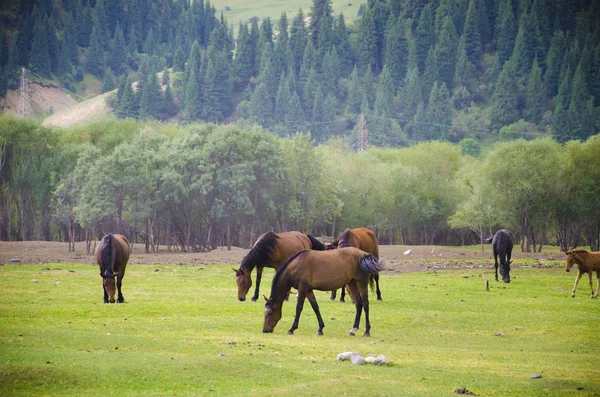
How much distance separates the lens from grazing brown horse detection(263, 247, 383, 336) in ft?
71.8

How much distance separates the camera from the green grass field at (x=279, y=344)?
1538cm

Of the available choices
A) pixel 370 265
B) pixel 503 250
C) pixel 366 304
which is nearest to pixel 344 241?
pixel 366 304

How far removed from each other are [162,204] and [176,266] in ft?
79.0

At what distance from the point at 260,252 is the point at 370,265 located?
23.6ft

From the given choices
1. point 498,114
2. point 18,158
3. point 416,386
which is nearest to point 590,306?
point 416,386

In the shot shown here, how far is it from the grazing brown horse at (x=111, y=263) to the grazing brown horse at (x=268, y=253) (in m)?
4.02

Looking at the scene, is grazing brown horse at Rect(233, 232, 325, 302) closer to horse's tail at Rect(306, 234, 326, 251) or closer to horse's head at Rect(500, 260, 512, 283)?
horse's tail at Rect(306, 234, 326, 251)

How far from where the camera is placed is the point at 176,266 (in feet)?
163

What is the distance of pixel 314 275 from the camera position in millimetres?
21969

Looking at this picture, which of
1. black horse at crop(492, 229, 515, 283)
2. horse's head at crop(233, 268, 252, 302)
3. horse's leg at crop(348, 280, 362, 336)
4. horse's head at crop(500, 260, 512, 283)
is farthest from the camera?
black horse at crop(492, 229, 515, 283)

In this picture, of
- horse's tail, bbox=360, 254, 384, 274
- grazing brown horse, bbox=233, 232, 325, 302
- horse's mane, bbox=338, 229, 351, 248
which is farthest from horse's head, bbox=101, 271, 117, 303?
horse's tail, bbox=360, 254, 384, 274

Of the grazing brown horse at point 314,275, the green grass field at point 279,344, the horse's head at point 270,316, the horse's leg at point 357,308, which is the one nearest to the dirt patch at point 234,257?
the green grass field at point 279,344

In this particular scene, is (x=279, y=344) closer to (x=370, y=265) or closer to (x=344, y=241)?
(x=370, y=265)

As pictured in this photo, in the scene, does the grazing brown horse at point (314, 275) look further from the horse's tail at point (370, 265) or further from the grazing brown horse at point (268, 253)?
the grazing brown horse at point (268, 253)
